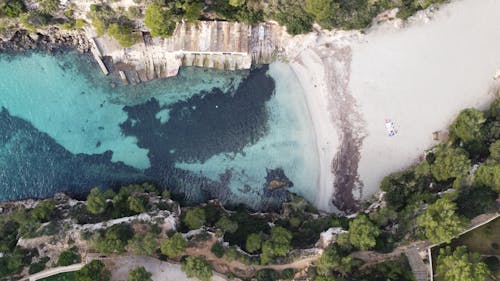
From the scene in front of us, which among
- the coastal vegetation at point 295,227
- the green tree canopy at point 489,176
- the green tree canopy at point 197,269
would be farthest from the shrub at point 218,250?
the green tree canopy at point 489,176

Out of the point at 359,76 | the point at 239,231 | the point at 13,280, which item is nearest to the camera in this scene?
the point at 13,280

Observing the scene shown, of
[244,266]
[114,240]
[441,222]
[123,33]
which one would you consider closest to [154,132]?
[123,33]

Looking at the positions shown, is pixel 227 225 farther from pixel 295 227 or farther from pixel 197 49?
pixel 197 49

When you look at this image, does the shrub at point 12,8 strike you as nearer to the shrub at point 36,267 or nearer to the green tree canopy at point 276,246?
the shrub at point 36,267

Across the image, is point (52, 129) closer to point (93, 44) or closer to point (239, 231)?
point (93, 44)

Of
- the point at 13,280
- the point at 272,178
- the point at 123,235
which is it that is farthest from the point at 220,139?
the point at 13,280

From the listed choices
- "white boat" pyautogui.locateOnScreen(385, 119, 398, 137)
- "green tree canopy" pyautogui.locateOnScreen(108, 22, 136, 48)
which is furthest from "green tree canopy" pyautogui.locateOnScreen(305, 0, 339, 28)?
"green tree canopy" pyautogui.locateOnScreen(108, 22, 136, 48)
